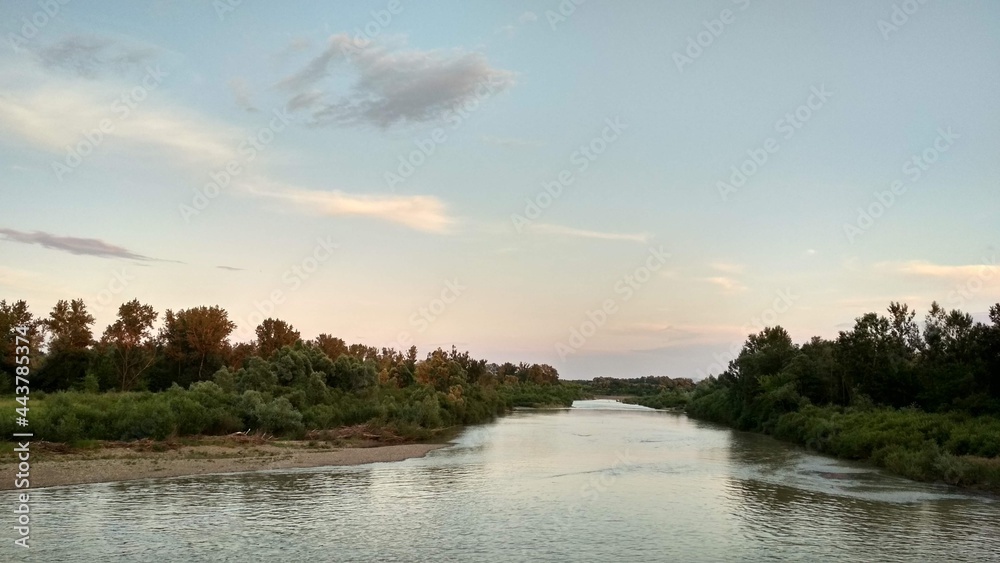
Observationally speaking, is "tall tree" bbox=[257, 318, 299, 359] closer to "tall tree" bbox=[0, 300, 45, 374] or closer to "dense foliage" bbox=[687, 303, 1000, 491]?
"tall tree" bbox=[0, 300, 45, 374]

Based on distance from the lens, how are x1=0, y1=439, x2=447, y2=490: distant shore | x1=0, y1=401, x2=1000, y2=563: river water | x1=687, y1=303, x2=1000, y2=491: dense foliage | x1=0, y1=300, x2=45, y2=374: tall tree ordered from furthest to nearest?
x1=0, y1=300, x2=45, y2=374: tall tree
x1=687, y1=303, x2=1000, y2=491: dense foliage
x1=0, y1=439, x2=447, y2=490: distant shore
x1=0, y1=401, x2=1000, y2=563: river water

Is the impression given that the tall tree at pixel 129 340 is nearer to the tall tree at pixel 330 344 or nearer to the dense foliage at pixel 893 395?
the tall tree at pixel 330 344

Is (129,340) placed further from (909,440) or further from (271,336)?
(909,440)

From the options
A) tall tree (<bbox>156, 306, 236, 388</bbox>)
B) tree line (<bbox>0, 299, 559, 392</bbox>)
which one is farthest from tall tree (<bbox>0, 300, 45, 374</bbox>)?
tall tree (<bbox>156, 306, 236, 388</bbox>)

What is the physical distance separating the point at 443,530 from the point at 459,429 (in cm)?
4927

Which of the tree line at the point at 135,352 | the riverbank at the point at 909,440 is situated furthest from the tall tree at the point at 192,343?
the riverbank at the point at 909,440

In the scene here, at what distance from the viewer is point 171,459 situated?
3372cm

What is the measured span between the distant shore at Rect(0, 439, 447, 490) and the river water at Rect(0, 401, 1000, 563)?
5.55 ft

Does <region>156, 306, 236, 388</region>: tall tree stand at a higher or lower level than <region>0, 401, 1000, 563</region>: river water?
higher

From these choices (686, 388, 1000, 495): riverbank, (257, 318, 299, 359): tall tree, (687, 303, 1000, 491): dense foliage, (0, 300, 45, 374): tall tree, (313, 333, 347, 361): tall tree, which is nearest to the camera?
(686, 388, 1000, 495): riverbank

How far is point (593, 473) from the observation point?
116 feet

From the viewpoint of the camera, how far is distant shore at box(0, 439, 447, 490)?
2838cm

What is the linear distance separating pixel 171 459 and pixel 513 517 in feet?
63.5

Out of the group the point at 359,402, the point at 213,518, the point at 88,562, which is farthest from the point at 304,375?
the point at 88,562
